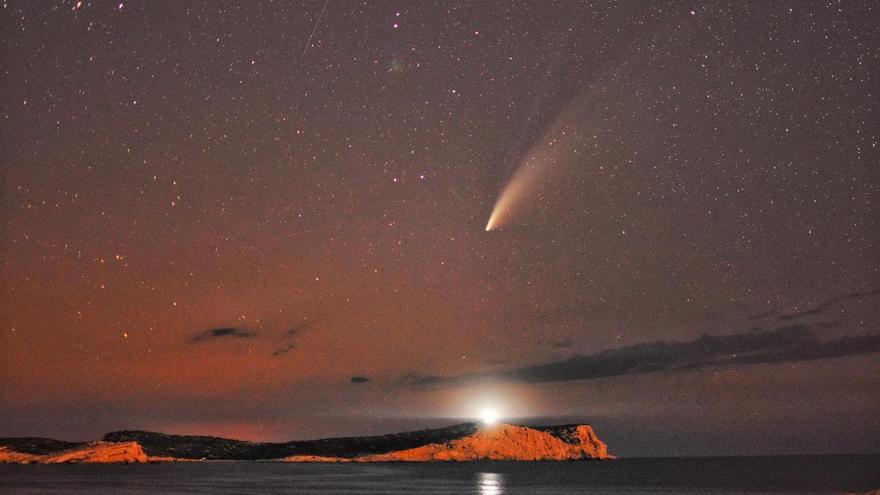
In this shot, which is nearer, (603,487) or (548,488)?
(548,488)

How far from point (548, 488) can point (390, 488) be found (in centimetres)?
2065

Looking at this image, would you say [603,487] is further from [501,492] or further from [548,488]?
[501,492]

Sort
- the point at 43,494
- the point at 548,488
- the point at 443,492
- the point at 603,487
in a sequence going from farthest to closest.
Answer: the point at 603,487 < the point at 548,488 < the point at 443,492 < the point at 43,494

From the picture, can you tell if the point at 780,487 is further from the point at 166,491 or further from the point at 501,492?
the point at 166,491

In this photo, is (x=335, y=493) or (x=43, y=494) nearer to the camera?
(x=43, y=494)

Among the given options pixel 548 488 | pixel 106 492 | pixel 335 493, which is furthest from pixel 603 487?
pixel 106 492

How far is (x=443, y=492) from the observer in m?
95.6

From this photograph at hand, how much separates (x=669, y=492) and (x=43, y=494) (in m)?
70.5

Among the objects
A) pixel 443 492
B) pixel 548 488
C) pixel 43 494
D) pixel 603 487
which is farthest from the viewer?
pixel 603 487

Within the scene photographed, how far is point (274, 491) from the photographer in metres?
97.9

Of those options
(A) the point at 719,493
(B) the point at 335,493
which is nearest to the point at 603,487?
(A) the point at 719,493

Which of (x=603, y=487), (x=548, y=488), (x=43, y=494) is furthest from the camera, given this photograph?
(x=603, y=487)

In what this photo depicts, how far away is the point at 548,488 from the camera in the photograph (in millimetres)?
101875

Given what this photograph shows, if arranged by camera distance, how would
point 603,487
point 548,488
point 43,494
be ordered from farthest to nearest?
point 603,487 < point 548,488 < point 43,494
